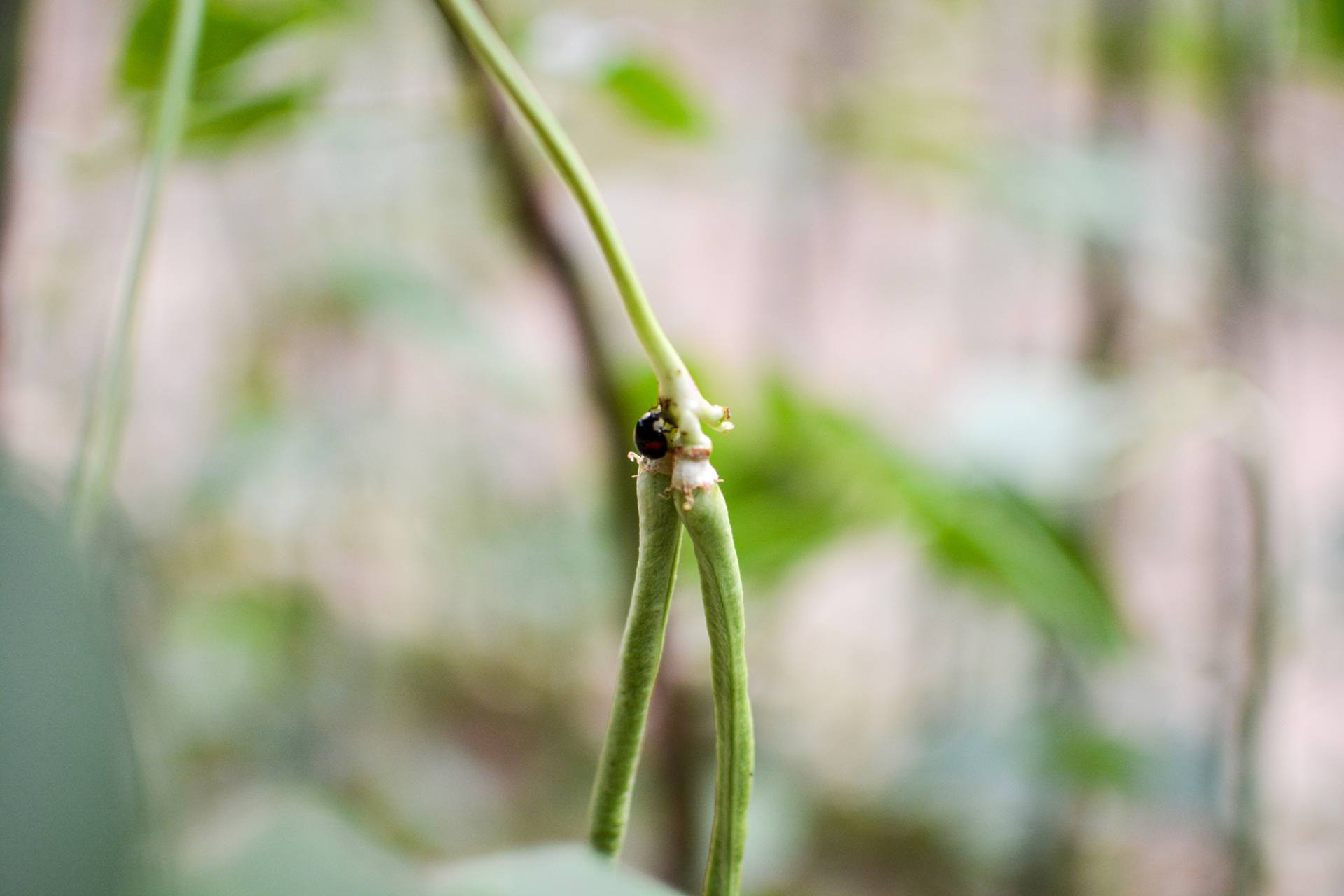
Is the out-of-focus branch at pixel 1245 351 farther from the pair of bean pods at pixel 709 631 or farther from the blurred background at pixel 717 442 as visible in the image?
the pair of bean pods at pixel 709 631

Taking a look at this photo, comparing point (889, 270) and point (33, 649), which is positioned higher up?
point (889, 270)

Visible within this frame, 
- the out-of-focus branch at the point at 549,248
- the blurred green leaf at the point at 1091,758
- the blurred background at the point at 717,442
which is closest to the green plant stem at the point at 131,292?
the blurred background at the point at 717,442

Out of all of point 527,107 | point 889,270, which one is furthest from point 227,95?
point 889,270

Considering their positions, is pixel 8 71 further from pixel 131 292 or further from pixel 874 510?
pixel 874 510

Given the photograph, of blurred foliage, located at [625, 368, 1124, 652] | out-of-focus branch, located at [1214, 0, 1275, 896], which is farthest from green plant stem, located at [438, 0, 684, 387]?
out-of-focus branch, located at [1214, 0, 1275, 896]

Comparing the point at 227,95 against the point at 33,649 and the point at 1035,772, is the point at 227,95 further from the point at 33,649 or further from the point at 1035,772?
the point at 1035,772

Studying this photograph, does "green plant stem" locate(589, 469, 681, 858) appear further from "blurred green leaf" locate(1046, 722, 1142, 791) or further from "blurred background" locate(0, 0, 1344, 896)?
"blurred green leaf" locate(1046, 722, 1142, 791)
